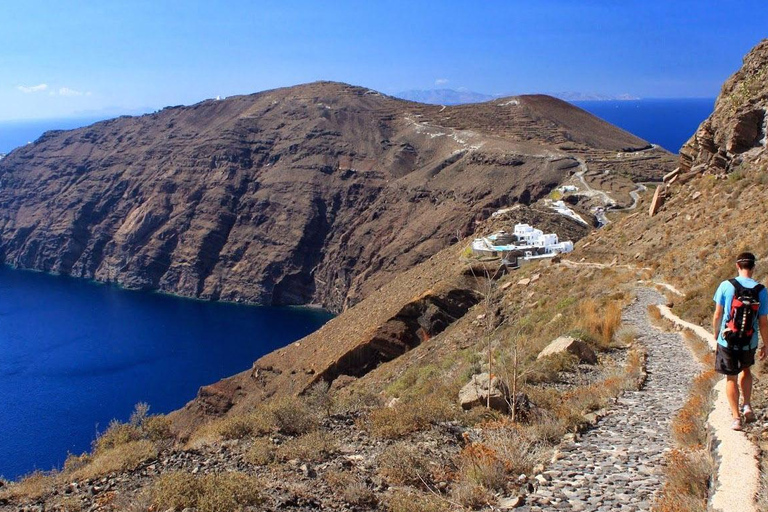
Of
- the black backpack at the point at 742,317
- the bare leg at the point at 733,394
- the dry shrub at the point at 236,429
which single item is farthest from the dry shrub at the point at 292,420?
the black backpack at the point at 742,317

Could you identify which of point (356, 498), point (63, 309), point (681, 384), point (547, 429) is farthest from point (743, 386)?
point (63, 309)

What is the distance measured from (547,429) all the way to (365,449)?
2.24 meters

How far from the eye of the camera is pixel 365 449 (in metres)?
7.49

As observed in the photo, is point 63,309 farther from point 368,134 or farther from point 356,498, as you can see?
point 356,498

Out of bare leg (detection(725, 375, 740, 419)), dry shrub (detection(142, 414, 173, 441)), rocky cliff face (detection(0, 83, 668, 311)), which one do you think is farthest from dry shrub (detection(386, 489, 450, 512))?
rocky cliff face (detection(0, 83, 668, 311))

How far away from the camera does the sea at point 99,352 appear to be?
3966cm

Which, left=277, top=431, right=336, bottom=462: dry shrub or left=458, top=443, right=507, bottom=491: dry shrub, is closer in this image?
left=458, top=443, right=507, bottom=491: dry shrub

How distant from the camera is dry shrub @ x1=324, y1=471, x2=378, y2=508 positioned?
5680 millimetres

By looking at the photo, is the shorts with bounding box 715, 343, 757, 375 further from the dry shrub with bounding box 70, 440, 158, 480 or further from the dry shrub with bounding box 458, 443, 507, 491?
the dry shrub with bounding box 70, 440, 158, 480

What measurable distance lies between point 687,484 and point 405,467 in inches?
103

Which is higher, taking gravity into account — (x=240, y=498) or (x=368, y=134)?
(x=368, y=134)

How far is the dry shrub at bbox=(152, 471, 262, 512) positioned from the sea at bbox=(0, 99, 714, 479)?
A: 103 ft

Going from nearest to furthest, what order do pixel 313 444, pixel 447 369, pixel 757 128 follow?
pixel 313 444 → pixel 447 369 → pixel 757 128

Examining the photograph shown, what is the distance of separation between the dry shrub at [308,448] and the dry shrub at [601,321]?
620 cm
